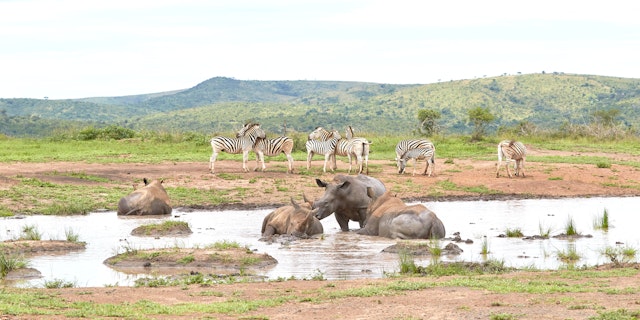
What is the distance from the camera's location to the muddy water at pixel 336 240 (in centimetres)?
1318

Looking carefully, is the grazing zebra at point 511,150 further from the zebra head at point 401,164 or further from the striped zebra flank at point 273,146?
the striped zebra flank at point 273,146

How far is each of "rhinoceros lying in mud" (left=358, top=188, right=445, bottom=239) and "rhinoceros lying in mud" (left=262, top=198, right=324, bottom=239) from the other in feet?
3.64

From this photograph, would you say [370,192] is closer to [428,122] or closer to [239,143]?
[239,143]

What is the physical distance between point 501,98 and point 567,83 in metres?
8.92

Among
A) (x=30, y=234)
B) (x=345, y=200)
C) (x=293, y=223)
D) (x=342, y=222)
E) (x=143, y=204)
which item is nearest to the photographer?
(x=30, y=234)

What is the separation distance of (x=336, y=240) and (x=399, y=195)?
Result: 765 cm

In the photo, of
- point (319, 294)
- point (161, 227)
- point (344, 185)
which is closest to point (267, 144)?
point (344, 185)

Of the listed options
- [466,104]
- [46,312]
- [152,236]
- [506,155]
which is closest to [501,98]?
[466,104]

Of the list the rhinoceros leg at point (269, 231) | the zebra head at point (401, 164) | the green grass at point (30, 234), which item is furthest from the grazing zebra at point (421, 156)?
the green grass at point (30, 234)

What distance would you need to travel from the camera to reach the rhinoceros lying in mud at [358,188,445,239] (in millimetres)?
15820

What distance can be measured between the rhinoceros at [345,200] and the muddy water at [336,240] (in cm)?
39

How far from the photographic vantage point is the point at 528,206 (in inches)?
896

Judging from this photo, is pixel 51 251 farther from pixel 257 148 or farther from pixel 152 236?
pixel 257 148

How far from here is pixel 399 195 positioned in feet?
78.1
